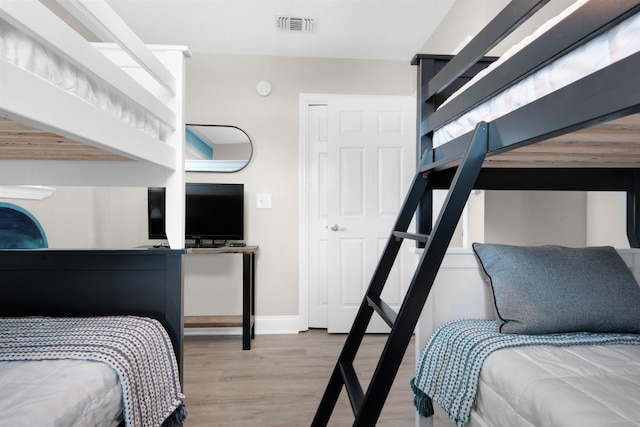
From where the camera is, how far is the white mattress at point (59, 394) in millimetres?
770

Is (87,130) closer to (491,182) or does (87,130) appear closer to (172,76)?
(172,76)

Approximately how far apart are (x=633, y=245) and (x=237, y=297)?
8.69 ft

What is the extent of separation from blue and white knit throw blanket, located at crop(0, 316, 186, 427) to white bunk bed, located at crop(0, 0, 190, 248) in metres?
0.42

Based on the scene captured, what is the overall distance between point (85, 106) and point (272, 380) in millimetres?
1769

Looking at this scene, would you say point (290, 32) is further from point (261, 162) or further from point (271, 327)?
point (271, 327)

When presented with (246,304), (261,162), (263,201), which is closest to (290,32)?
(261,162)

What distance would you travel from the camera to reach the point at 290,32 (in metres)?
2.73

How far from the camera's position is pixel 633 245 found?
1.69 m

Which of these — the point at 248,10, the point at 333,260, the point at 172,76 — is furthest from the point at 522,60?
the point at 333,260

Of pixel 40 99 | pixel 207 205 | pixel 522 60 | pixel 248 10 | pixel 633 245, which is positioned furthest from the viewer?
pixel 207 205

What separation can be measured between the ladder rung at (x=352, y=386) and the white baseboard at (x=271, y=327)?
5.72 ft

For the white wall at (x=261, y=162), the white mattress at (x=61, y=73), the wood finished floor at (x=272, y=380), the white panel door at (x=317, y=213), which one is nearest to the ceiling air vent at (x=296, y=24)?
the white wall at (x=261, y=162)

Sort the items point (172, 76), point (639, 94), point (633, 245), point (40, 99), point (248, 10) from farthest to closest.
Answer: point (248, 10)
point (633, 245)
point (172, 76)
point (40, 99)
point (639, 94)

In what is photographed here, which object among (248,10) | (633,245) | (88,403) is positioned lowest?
(88,403)
